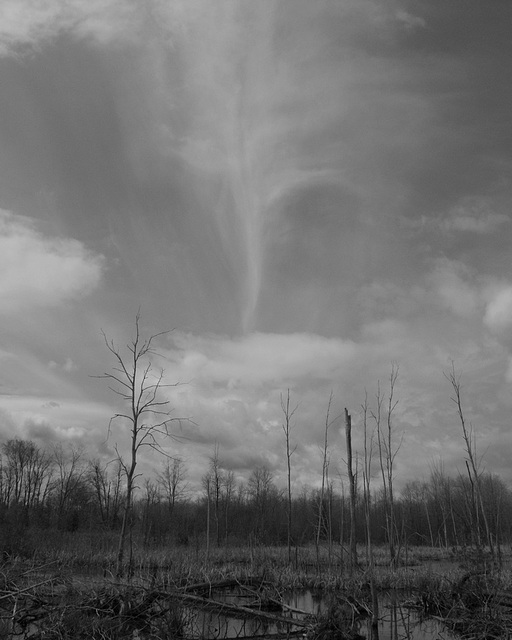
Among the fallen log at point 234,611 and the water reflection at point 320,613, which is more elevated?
the fallen log at point 234,611

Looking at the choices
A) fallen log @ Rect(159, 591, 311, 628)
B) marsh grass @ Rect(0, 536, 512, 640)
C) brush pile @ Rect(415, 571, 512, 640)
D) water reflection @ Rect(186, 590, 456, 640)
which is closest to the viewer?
marsh grass @ Rect(0, 536, 512, 640)

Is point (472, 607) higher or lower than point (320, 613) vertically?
lower

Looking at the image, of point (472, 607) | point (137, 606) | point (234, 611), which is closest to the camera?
point (137, 606)

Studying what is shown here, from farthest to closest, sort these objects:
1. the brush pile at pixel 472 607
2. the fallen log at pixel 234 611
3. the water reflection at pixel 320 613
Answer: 1. the water reflection at pixel 320 613
2. the fallen log at pixel 234 611
3. the brush pile at pixel 472 607

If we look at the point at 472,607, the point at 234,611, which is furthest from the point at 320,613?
the point at 472,607

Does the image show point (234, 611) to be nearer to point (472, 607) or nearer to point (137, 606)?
point (137, 606)

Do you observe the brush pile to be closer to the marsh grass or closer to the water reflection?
the marsh grass

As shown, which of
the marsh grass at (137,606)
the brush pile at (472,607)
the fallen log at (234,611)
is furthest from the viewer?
the fallen log at (234,611)

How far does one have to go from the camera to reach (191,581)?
17844 mm

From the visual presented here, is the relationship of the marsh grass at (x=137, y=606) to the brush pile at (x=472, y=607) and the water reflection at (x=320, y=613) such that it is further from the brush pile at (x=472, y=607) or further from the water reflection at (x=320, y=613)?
the water reflection at (x=320, y=613)

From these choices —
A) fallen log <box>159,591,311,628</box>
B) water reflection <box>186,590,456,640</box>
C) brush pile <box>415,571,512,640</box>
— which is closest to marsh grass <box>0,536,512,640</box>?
brush pile <box>415,571,512,640</box>

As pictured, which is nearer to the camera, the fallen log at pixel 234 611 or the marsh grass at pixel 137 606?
the marsh grass at pixel 137 606

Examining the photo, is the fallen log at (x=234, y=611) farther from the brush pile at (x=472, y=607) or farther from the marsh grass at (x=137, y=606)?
the brush pile at (x=472, y=607)

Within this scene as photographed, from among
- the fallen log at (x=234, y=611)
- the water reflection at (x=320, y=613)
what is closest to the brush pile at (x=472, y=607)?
the water reflection at (x=320, y=613)
